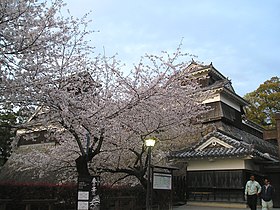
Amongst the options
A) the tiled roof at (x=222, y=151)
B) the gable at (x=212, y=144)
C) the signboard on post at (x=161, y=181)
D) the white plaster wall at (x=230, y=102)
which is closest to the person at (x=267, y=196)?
the tiled roof at (x=222, y=151)

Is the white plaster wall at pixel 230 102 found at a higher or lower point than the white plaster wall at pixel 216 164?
higher

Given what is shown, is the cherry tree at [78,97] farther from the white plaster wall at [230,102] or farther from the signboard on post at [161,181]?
the white plaster wall at [230,102]

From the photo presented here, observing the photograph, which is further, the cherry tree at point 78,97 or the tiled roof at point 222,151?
the tiled roof at point 222,151

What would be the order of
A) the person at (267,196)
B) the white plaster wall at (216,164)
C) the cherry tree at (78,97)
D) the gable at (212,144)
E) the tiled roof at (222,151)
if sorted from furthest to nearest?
the gable at (212,144) → the white plaster wall at (216,164) → the tiled roof at (222,151) → the person at (267,196) → the cherry tree at (78,97)

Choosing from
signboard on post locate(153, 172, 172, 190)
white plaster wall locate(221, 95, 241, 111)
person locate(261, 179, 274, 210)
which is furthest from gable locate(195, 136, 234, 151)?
signboard on post locate(153, 172, 172, 190)

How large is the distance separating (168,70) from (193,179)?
9235mm

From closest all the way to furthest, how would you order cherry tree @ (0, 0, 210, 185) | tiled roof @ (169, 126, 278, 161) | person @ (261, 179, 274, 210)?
cherry tree @ (0, 0, 210, 185) < person @ (261, 179, 274, 210) < tiled roof @ (169, 126, 278, 161)

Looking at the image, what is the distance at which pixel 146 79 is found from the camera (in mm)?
11828

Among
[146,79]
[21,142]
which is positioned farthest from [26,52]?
[21,142]

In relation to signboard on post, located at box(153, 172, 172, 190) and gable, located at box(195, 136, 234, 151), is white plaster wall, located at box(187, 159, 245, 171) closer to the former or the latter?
gable, located at box(195, 136, 234, 151)

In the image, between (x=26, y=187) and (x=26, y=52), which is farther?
(x=26, y=187)

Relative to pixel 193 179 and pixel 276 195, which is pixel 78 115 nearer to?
pixel 193 179

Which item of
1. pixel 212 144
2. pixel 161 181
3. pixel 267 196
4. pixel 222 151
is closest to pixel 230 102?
pixel 212 144

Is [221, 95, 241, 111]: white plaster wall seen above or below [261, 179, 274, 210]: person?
above
